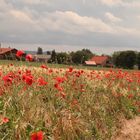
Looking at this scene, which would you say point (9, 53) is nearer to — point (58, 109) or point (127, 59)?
point (58, 109)

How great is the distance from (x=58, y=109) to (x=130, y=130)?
1.71m

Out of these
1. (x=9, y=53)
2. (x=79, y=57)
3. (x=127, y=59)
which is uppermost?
(x=9, y=53)

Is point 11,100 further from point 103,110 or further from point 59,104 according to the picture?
point 103,110

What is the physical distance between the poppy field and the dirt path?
0.14m

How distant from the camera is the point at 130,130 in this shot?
7.17 m

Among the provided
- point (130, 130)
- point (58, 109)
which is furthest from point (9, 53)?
point (130, 130)

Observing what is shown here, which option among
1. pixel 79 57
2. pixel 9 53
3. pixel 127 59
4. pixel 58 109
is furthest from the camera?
pixel 127 59

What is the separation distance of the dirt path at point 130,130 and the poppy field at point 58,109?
14 cm

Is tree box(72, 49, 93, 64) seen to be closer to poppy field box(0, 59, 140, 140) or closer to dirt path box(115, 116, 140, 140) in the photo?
poppy field box(0, 59, 140, 140)

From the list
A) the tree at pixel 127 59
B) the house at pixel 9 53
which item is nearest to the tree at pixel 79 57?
the house at pixel 9 53

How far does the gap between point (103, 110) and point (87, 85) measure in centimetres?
178

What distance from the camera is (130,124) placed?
→ 759 cm

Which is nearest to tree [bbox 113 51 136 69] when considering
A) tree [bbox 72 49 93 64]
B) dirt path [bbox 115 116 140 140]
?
tree [bbox 72 49 93 64]

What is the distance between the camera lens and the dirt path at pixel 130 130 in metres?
6.82
